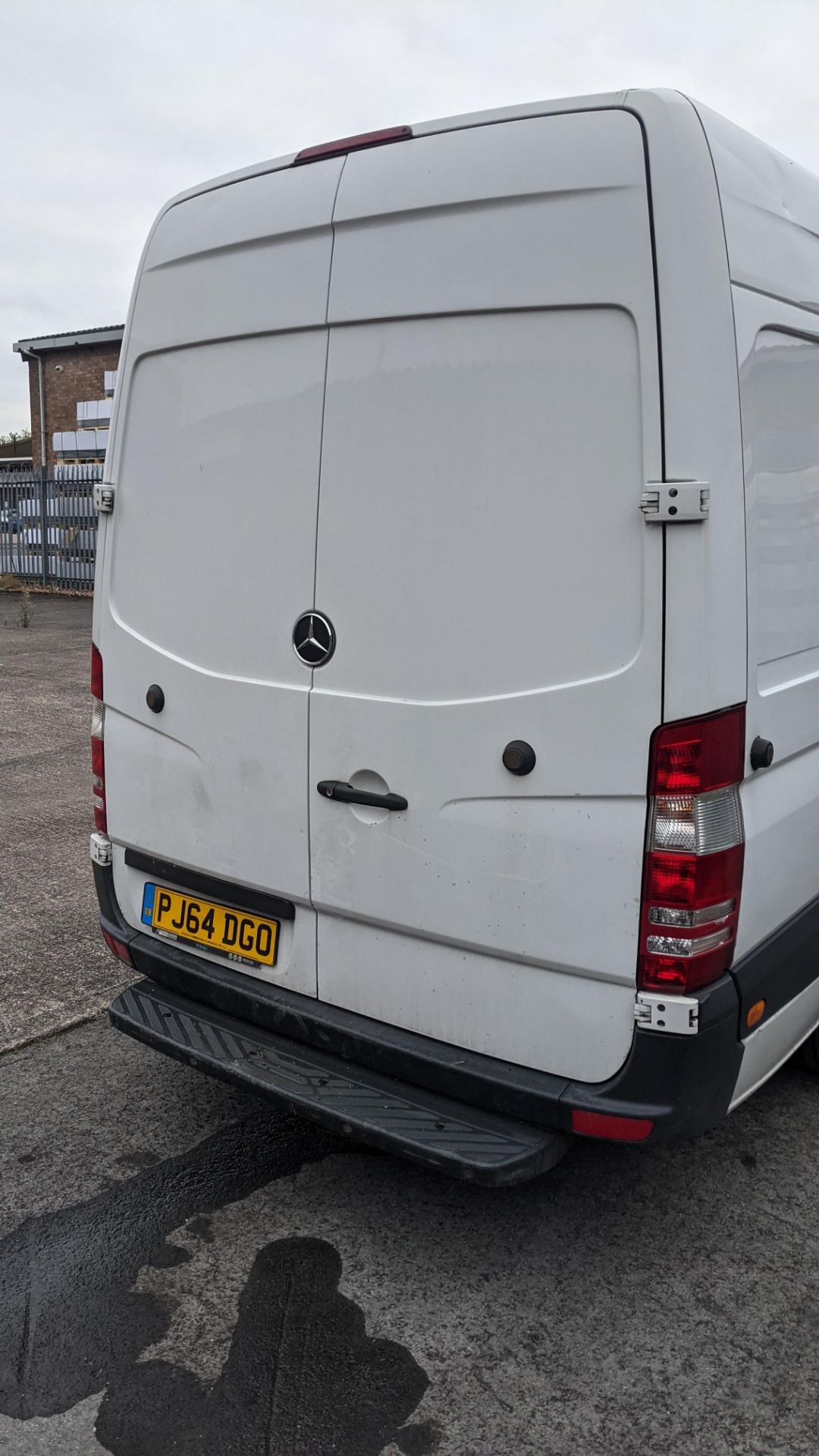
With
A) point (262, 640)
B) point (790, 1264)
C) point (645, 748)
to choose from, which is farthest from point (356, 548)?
point (790, 1264)

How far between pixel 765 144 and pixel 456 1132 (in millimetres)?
2482

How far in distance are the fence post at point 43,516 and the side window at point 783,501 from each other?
20392 mm

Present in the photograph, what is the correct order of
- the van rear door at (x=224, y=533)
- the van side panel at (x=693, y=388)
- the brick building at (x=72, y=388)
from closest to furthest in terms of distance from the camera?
the van side panel at (x=693, y=388), the van rear door at (x=224, y=533), the brick building at (x=72, y=388)

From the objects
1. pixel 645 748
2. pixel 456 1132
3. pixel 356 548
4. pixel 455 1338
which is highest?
Answer: pixel 356 548

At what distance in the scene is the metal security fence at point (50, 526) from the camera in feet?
69.0

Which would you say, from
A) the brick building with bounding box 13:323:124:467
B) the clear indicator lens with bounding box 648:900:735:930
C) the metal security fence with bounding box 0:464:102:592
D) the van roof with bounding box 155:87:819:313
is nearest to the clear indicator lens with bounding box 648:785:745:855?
the clear indicator lens with bounding box 648:900:735:930

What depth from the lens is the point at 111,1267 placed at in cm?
280

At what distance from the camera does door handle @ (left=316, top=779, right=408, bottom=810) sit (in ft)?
8.93

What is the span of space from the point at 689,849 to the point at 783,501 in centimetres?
88

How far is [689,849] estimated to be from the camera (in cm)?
238

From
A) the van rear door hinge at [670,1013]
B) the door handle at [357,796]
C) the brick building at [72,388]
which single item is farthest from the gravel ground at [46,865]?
the brick building at [72,388]

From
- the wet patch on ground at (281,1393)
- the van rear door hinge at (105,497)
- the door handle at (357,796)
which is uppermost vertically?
the van rear door hinge at (105,497)

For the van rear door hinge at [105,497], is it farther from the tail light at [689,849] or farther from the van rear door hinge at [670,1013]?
the van rear door hinge at [670,1013]

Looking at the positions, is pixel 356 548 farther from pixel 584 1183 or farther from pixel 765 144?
pixel 584 1183
